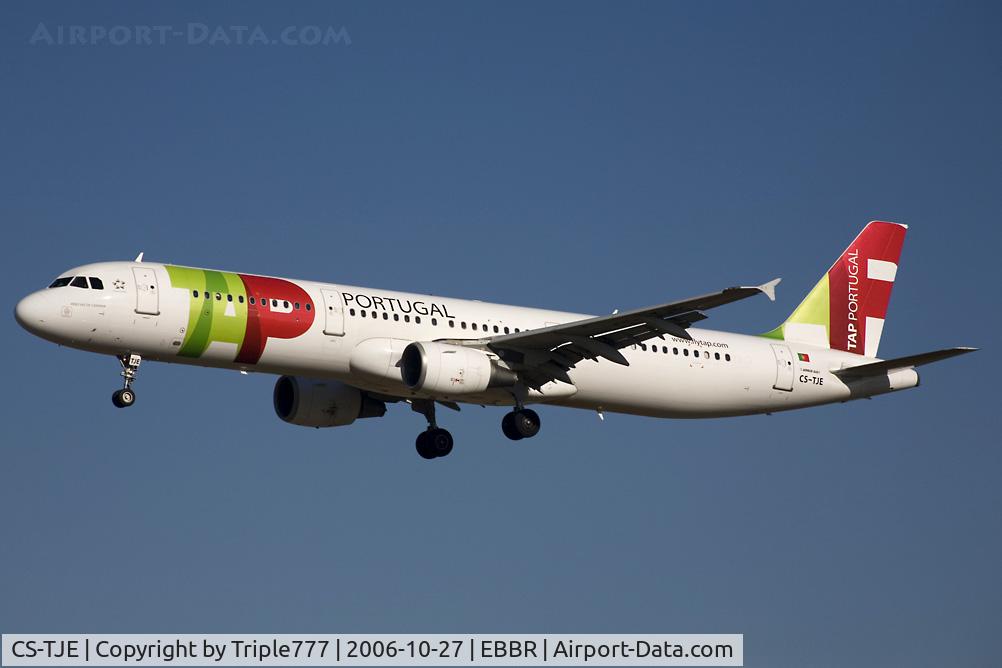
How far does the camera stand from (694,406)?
4488 centimetres

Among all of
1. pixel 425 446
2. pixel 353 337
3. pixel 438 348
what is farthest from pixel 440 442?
pixel 353 337

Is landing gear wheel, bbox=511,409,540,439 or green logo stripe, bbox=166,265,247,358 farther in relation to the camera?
landing gear wheel, bbox=511,409,540,439

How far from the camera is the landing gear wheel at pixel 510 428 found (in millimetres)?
42219

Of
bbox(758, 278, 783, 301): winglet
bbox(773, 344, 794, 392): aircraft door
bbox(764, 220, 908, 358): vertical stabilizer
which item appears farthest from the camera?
bbox(764, 220, 908, 358): vertical stabilizer

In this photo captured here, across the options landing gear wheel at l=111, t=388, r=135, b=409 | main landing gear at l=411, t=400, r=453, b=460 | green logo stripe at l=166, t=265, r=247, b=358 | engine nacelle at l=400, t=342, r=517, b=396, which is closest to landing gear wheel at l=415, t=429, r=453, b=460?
main landing gear at l=411, t=400, r=453, b=460

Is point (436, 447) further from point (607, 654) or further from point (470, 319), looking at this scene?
point (607, 654)

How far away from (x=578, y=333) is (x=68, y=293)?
12.6 meters

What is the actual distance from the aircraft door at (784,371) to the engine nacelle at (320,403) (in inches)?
463

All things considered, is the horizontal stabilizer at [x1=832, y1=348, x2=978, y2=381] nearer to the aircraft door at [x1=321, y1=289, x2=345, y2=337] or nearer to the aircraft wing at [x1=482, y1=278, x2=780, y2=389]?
the aircraft wing at [x1=482, y1=278, x2=780, y2=389]

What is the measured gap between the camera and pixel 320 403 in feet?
145

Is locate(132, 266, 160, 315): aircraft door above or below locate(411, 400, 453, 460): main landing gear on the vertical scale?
above

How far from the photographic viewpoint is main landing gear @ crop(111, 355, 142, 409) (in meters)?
38.2

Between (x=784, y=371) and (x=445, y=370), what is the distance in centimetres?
1171

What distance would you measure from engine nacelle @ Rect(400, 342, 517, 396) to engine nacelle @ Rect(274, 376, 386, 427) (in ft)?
16.4
